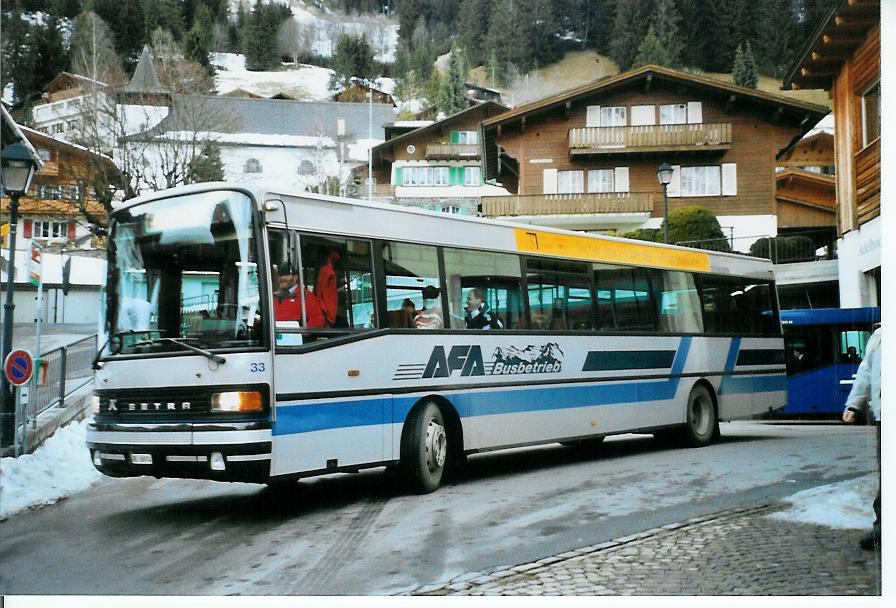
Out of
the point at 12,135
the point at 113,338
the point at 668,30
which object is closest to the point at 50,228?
the point at 12,135

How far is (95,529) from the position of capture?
8289mm

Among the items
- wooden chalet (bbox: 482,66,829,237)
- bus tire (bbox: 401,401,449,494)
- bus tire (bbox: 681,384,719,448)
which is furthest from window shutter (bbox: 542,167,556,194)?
bus tire (bbox: 681,384,719,448)

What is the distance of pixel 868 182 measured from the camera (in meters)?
8.67

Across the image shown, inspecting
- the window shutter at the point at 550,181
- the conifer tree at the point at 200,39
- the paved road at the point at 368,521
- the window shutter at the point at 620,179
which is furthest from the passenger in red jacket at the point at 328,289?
the window shutter at the point at 620,179

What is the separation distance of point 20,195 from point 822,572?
8166mm

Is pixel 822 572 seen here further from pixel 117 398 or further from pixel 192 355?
pixel 117 398

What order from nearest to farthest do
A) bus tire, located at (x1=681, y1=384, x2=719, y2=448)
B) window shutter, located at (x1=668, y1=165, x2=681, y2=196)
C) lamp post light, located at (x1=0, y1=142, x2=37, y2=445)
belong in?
lamp post light, located at (x1=0, y1=142, x2=37, y2=445) → window shutter, located at (x1=668, y1=165, x2=681, y2=196) → bus tire, located at (x1=681, y1=384, x2=719, y2=448)

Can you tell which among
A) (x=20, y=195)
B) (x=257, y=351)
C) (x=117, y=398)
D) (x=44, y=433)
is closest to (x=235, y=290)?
(x=257, y=351)

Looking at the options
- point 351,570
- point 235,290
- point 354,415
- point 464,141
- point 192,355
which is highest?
point 464,141

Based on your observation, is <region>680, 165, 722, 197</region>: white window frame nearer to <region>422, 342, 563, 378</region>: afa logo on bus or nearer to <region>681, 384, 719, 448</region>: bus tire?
<region>422, 342, 563, 378</region>: afa logo on bus

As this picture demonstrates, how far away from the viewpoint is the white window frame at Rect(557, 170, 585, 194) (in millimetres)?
10797

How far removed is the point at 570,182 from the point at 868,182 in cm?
359

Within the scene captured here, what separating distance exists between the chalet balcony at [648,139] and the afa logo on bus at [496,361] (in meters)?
2.24

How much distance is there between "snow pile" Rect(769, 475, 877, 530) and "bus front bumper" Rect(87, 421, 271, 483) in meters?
4.09
